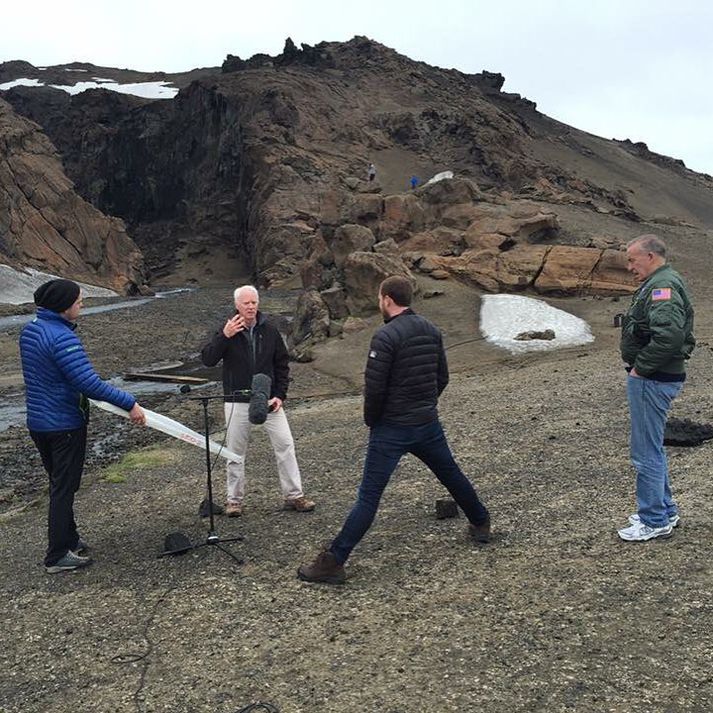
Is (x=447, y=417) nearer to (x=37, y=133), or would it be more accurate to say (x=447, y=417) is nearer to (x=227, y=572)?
(x=227, y=572)

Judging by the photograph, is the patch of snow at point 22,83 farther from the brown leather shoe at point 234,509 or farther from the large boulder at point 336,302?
the brown leather shoe at point 234,509

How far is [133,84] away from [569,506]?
16218 cm

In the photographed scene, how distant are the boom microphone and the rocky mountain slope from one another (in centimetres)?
2442

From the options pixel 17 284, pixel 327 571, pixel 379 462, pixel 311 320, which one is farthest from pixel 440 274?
pixel 17 284

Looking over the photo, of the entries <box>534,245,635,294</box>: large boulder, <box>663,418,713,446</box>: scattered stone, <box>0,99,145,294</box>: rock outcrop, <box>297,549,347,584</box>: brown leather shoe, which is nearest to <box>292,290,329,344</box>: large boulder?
<box>534,245,635,294</box>: large boulder

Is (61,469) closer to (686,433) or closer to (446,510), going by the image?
(446,510)

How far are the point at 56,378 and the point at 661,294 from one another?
5040 mm

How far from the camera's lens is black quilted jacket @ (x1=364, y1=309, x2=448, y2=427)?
569 centimetres

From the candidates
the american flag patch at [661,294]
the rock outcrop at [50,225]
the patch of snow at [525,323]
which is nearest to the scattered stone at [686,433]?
the american flag patch at [661,294]

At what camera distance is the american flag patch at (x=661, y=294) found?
5543mm

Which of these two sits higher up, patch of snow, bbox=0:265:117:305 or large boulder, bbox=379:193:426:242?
large boulder, bbox=379:193:426:242

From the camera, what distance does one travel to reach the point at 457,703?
4.09m

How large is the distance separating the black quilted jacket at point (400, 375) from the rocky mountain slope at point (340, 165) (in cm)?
2577

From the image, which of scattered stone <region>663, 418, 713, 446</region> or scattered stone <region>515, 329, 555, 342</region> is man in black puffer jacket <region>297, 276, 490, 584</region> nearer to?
scattered stone <region>663, 418, 713, 446</region>
